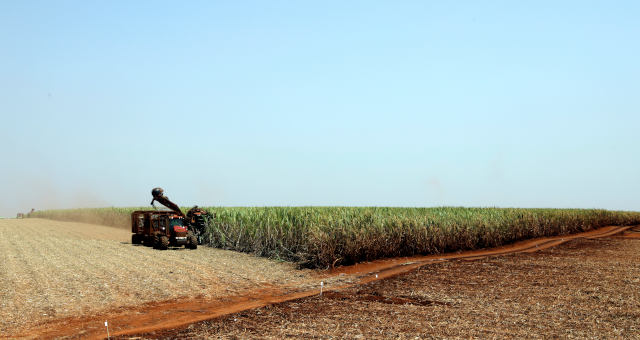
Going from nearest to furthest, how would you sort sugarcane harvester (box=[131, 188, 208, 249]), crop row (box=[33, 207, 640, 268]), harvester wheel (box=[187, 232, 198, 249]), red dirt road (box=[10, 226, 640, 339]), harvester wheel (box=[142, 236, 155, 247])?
red dirt road (box=[10, 226, 640, 339]) → crop row (box=[33, 207, 640, 268]) → sugarcane harvester (box=[131, 188, 208, 249]) → harvester wheel (box=[187, 232, 198, 249]) → harvester wheel (box=[142, 236, 155, 247])

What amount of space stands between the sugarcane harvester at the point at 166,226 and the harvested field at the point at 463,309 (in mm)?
12726

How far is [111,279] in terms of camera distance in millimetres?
15305

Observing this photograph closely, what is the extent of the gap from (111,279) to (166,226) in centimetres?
991

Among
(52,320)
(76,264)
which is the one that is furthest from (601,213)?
(52,320)

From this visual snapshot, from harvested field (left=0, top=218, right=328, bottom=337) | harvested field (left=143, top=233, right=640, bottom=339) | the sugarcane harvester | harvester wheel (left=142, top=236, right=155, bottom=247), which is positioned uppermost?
the sugarcane harvester

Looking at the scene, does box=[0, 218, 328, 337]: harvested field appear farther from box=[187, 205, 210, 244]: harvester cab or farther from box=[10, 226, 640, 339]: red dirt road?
box=[187, 205, 210, 244]: harvester cab

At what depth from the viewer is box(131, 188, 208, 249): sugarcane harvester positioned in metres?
24.6

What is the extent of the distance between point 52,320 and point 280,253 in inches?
436

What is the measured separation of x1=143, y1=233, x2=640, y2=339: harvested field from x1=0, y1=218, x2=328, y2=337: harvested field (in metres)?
2.99

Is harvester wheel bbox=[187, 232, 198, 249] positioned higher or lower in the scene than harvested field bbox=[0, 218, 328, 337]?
higher

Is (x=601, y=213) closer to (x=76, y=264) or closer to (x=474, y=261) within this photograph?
(x=474, y=261)

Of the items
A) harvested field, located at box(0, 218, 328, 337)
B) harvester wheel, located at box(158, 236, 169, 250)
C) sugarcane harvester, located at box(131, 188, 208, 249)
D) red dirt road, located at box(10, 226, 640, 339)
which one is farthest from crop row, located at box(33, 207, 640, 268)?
harvester wheel, located at box(158, 236, 169, 250)

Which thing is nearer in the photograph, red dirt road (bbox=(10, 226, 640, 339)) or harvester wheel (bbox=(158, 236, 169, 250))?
red dirt road (bbox=(10, 226, 640, 339))

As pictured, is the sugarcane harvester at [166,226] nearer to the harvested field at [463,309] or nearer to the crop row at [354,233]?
the crop row at [354,233]
